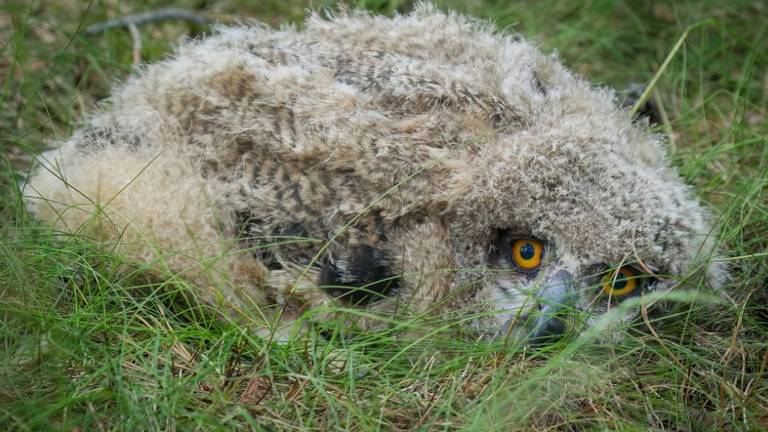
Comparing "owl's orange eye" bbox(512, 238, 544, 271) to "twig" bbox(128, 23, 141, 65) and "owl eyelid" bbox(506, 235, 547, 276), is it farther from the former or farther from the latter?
"twig" bbox(128, 23, 141, 65)

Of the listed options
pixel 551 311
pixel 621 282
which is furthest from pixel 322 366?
pixel 621 282

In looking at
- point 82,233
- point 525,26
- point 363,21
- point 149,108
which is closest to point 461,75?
point 363,21

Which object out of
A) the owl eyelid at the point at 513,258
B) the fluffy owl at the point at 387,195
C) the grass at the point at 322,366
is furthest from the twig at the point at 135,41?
the owl eyelid at the point at 513,258

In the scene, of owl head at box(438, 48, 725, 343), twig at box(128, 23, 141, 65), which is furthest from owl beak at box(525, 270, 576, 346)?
twig at box(128, 23, 141, 65)

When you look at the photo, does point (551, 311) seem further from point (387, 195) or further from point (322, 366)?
point (322, 366)

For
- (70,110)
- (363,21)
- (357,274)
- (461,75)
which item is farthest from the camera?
(70,110)

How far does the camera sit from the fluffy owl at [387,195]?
2.98 m

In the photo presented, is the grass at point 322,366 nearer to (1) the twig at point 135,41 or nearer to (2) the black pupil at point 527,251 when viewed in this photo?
(2) the black pupil at point 527,251

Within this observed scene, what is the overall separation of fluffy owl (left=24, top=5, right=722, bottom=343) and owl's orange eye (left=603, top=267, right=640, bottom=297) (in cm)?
1

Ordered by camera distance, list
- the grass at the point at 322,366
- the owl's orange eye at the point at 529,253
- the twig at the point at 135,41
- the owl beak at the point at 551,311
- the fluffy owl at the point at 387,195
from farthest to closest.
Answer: the twig at the point at 135,41, the owl's orange eye at the point at 529,253, the fluffy owl at the point at 387,195, the owl beak at the point at 551,311, the grass at the point at 322,366

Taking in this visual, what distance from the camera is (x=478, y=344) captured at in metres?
2.86

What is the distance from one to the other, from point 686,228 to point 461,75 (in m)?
1.00

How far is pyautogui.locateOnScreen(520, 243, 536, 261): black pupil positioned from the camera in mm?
3092

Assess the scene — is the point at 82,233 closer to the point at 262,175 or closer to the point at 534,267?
the point at 262,175
